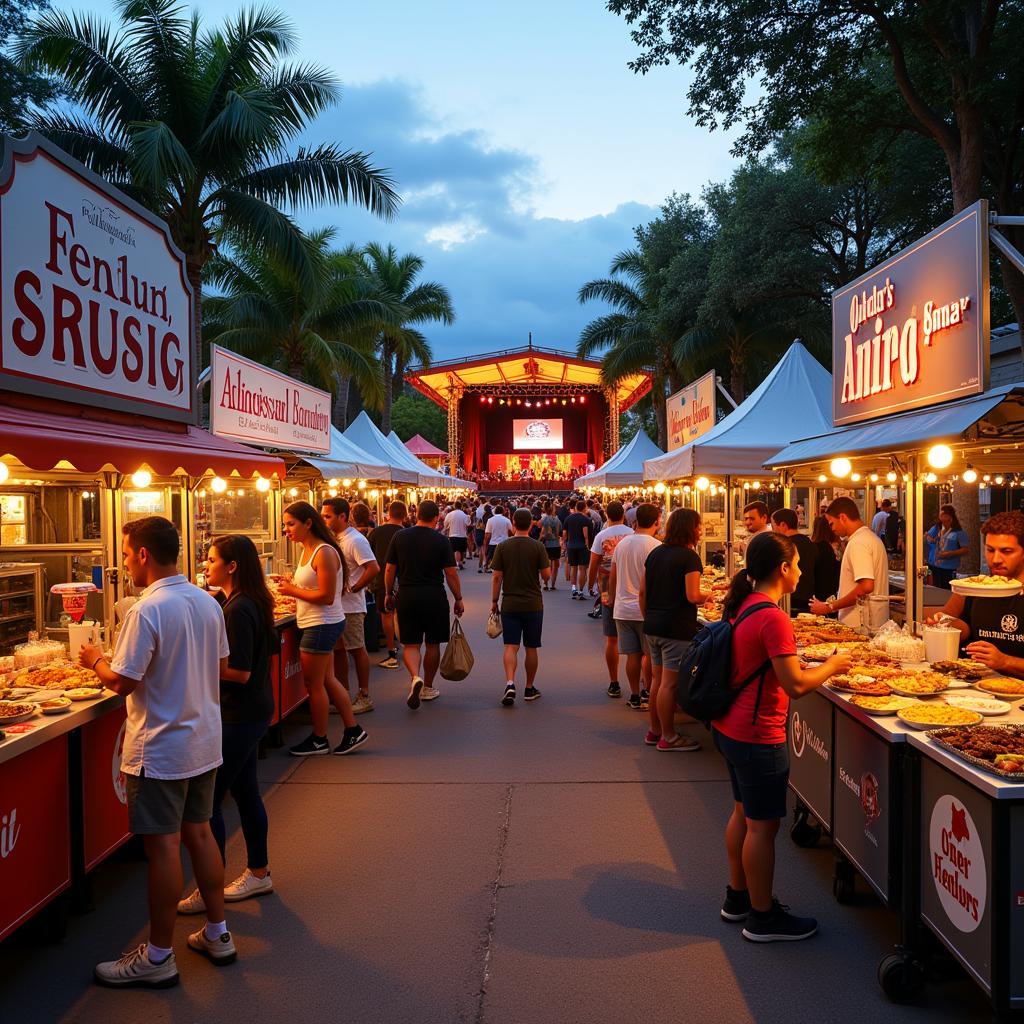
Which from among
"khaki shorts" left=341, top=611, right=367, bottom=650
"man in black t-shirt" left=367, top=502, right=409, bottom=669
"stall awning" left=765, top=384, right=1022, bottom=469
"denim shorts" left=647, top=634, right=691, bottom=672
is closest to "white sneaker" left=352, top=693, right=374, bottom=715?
"khaki shorts" left=341, top=611, right=367, bottom=650

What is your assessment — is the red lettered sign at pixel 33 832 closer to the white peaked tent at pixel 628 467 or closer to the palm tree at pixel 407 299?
the white peaked tent at pixel 628 467

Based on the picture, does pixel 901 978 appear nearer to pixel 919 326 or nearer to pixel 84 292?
pixel 919 326

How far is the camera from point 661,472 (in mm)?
12734

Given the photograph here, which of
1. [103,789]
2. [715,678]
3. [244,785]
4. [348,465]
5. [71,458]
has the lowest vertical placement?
[103,789]

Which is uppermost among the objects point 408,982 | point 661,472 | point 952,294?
point 952,294

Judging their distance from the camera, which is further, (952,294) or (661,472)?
(661,472)

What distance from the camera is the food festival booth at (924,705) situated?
3131 millimetres

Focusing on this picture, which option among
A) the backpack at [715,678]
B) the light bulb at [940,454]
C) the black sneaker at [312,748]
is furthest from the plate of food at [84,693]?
the light bulb at [940,454]

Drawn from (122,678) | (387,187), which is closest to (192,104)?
(387,187)

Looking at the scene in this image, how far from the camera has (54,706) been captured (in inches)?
169

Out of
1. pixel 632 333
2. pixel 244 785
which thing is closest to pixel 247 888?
pixel 244 785

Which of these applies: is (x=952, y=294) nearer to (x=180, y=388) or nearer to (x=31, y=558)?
(x=180, y=388)

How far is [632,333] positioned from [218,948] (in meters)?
32.7

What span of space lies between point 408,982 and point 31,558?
167 inches
